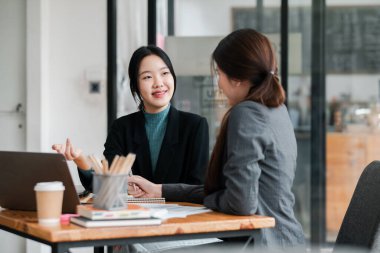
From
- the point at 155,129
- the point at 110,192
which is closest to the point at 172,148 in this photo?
the point at 155,129

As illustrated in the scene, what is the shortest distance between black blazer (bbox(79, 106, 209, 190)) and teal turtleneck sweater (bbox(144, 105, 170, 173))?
0.02m

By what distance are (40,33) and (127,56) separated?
685 mm

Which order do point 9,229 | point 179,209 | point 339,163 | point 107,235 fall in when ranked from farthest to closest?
point 339,163, point 179,209, point 9,229, point 107,235

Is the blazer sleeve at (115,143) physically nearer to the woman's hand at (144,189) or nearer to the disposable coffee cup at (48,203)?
the woman's hand at (144,189)

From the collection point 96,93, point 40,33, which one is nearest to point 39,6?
point 40,33

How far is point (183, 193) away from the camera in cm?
277

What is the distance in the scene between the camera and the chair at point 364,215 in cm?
233

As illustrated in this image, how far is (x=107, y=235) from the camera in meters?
2.04

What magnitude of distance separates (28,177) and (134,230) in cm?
48

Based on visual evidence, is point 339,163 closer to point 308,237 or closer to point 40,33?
point 308,237

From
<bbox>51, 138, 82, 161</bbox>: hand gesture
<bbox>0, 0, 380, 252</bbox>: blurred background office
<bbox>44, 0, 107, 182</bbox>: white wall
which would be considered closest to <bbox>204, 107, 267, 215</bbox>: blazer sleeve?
<bbox>51, 138, 82, 161</bbox>: hand gesture

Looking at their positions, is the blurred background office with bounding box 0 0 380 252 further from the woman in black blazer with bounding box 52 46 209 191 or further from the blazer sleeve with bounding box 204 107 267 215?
the blazer sleeve with bounding box 204 107 267 215

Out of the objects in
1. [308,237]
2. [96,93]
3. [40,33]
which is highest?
[40,33]

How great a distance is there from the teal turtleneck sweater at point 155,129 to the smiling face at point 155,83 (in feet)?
0.08
